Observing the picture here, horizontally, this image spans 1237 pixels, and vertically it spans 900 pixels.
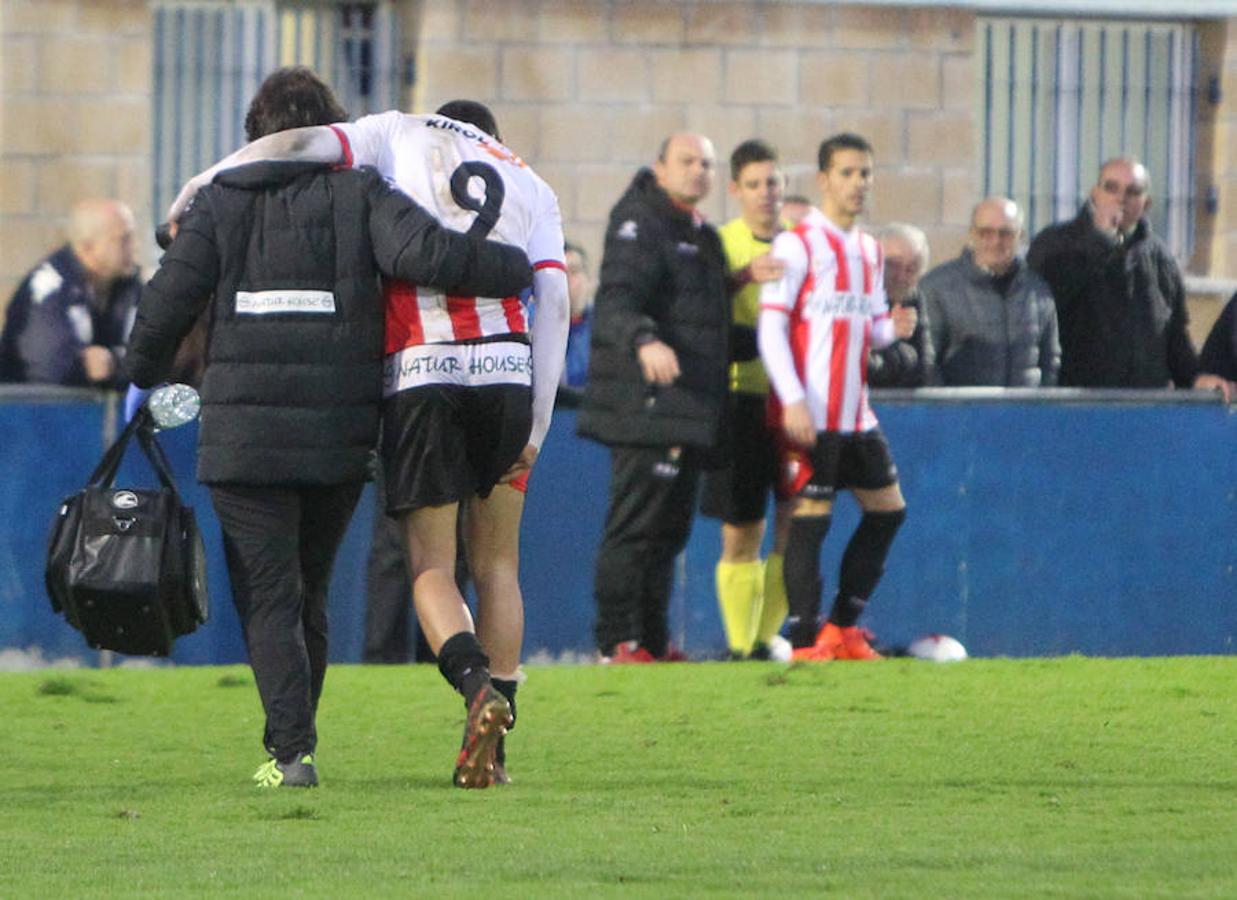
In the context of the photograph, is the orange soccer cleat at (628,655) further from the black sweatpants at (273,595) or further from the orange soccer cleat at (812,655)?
the black sweatpants at (273,595)

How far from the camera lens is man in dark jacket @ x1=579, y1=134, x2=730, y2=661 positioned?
494 inches

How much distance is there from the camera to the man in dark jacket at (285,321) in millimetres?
8172

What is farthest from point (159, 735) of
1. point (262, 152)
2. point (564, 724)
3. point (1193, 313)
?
point (1193, 313)

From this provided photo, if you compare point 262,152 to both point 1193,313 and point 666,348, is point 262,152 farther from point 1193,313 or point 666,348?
point 1193,313

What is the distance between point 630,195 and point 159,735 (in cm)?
377

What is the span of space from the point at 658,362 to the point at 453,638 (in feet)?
14.0

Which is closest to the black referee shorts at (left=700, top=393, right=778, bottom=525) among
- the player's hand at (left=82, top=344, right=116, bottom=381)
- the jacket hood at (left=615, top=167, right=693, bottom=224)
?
the jacket hood at (left=615, top=167, right=693, bottom=224)

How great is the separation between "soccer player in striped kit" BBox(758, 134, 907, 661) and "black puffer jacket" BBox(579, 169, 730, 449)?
0.82ft

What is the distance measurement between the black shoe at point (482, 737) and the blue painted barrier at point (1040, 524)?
4.89 metres

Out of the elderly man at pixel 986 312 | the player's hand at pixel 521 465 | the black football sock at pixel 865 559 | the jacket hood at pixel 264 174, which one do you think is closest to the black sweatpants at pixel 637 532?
the black football sock at pixel 865 559

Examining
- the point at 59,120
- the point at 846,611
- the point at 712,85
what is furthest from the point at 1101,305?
the point at 59,120

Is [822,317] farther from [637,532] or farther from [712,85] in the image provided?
[712,85]

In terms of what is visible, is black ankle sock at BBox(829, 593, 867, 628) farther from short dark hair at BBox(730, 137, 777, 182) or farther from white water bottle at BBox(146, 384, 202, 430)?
white water bottle at BBox(146, 384, 202, 430)

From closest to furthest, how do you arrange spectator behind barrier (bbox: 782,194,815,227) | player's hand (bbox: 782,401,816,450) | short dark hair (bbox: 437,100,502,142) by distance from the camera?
short dark hair (bbox: 437,100,502,142)
player's hand (bbox: 782,401,816,450)
spectator behind barrier (bbox: 782,194,815,227)
